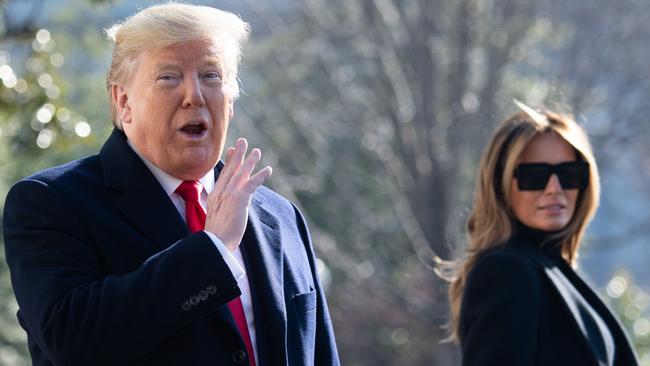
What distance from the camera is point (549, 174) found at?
4.18 m

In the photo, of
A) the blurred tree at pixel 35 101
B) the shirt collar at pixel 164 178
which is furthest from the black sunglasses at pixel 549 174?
the blurred tree at pixel 35 101

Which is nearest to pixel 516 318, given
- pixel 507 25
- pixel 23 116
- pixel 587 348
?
pixel 587 348

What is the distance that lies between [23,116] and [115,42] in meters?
3.15

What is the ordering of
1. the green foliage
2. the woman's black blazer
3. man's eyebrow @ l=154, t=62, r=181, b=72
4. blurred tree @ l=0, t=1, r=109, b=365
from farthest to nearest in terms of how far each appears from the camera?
the green foliage
blurred tree @ l=0, t=1, r=109, b=365
the woman's black blazer
man's eyebrow @ l=154, t=62, r=181, b=72

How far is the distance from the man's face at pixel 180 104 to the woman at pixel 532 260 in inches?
53.7

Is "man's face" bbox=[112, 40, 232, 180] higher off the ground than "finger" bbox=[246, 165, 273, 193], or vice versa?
"man's face" bbox=[112, 40, 232, 180]

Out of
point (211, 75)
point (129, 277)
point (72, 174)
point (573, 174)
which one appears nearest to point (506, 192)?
point (573, 174)

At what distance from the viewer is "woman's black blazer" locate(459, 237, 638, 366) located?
3.81m

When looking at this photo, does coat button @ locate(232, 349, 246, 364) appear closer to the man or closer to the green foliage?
the man

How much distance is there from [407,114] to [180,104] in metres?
9.02

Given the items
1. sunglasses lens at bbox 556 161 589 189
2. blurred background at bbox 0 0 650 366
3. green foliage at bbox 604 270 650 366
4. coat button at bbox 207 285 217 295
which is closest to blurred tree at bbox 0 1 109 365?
sunglasses lens at bbox 556 161 589 189

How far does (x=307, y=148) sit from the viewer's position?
13109mm

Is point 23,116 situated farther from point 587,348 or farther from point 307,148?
point 307,148

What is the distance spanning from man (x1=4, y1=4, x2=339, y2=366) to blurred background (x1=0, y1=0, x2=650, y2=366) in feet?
24.7
